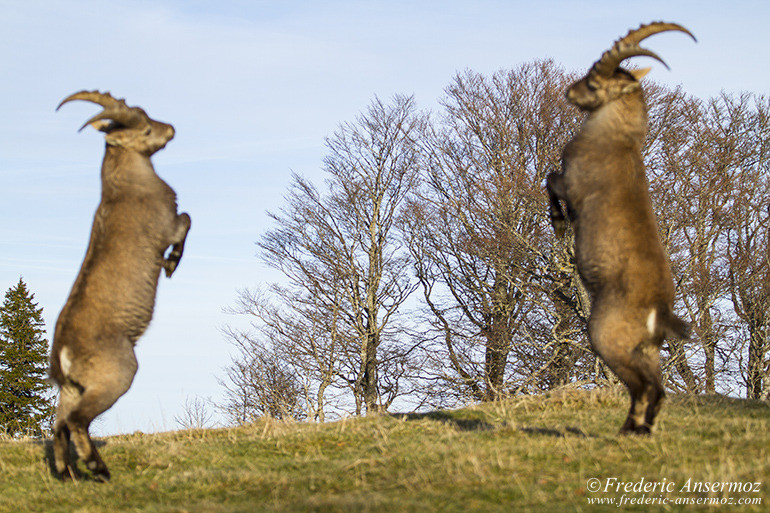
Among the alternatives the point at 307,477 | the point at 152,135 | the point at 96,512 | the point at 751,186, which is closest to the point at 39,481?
the point at 96,512

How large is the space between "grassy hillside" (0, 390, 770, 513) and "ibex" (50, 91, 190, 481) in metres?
0.70

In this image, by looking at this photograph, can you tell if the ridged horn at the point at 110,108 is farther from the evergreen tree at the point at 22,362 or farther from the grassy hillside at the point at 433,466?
the evergreen tree at the point at 22,362

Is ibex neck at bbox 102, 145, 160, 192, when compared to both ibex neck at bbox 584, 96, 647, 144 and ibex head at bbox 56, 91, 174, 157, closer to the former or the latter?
ibex head at bbox 56, 91, 174, 157

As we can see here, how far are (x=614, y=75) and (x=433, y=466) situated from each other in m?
4.28

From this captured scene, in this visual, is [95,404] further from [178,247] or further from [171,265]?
[178,247]

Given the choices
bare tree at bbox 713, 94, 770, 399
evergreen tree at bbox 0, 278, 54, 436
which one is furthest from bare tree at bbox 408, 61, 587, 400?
evergreen tree at bbox 0, 278, 54, 436

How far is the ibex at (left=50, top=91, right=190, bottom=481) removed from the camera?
6703 millimetres

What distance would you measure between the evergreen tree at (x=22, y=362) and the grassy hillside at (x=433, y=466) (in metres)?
18.7

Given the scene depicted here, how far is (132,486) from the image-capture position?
6418 millimetres

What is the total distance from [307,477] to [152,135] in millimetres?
4038

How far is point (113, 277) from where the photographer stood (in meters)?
7.05

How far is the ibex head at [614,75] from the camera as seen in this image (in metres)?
7.31

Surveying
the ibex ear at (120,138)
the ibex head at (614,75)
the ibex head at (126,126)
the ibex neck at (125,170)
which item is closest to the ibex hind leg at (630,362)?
the ibex head at (614,75)

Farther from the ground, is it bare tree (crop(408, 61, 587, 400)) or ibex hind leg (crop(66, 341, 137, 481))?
bare tree (crop(408, 61, 587, 400))
